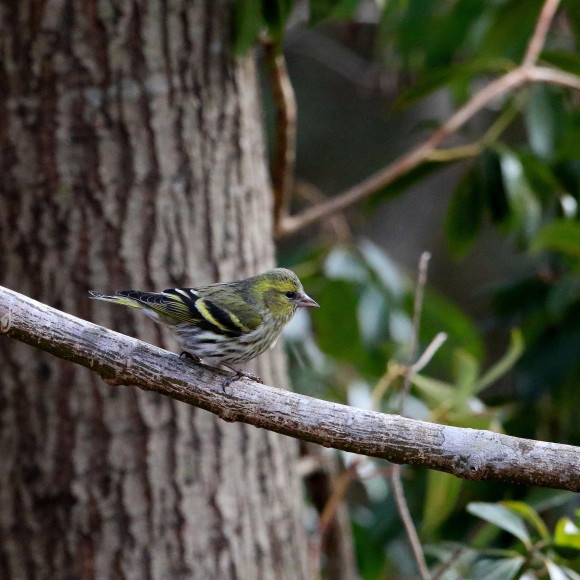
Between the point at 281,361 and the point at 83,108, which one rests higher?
the point at 83,108

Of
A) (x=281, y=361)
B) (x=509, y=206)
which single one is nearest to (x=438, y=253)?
(x=509, y=206)

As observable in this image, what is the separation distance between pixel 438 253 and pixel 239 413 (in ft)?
20.1

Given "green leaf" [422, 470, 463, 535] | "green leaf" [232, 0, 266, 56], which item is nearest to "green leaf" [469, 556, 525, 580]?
"green leaf" [422, 470, 463, 535]

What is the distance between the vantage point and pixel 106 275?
313cm

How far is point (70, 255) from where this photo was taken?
3.12 meters

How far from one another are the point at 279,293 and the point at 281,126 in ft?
3.04

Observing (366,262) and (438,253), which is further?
(438,253)

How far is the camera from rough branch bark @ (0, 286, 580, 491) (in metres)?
2.09

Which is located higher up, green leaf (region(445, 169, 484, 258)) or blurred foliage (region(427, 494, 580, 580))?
green leaf (region(445, 169, 484, 258))

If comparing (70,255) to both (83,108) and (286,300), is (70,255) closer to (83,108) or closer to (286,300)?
(83,108)

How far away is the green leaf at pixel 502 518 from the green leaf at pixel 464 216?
1584mm

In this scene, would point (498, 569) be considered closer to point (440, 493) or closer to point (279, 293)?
point (440, 493)

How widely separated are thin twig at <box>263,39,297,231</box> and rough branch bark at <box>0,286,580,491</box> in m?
1.63

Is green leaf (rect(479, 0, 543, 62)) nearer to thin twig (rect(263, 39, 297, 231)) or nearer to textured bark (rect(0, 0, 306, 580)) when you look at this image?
thin twig (rect(263, 39, 297, 231))
